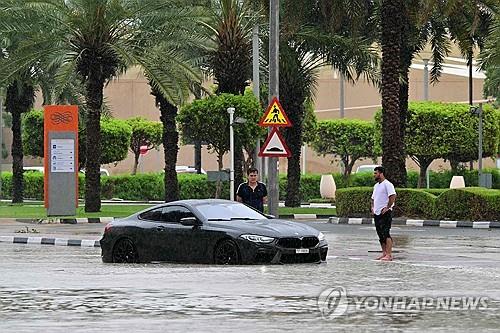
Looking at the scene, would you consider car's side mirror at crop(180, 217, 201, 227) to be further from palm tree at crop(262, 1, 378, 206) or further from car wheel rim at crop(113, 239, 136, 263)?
palm tree at crop(262, 1, 378, 206)

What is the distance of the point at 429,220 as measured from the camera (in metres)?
40.0

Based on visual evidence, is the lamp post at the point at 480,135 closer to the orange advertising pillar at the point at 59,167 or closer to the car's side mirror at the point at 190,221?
the orange advertising pillar at the point at 59,167

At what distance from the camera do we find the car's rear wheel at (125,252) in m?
23.3

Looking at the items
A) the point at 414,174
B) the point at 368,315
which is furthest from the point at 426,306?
the point at 414,174

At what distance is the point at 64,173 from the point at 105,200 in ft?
84.1

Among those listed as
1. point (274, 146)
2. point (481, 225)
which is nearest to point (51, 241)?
point (274, 146)

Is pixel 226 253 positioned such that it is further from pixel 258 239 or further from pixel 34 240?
pixel 34 240

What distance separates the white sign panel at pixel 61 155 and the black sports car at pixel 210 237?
2078 cm

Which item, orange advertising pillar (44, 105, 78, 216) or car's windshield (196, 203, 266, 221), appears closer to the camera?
car's windshield (196, 203, 266, 221)

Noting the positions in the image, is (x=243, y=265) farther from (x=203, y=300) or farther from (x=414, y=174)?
(x=414, y=174)

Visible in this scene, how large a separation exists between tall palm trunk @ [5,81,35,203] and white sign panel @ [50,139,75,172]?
14643mm

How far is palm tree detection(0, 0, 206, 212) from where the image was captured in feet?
149

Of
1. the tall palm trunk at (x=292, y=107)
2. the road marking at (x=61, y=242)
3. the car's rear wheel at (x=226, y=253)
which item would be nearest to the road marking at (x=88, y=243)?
the road marking at (x=61, y=242)

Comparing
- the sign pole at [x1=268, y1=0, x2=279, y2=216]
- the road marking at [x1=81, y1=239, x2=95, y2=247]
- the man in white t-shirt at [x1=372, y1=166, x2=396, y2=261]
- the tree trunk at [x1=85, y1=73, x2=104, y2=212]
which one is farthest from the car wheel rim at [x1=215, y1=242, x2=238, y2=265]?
the tree trunk at [x1=85, y1=73, x2=104, y2=212]
